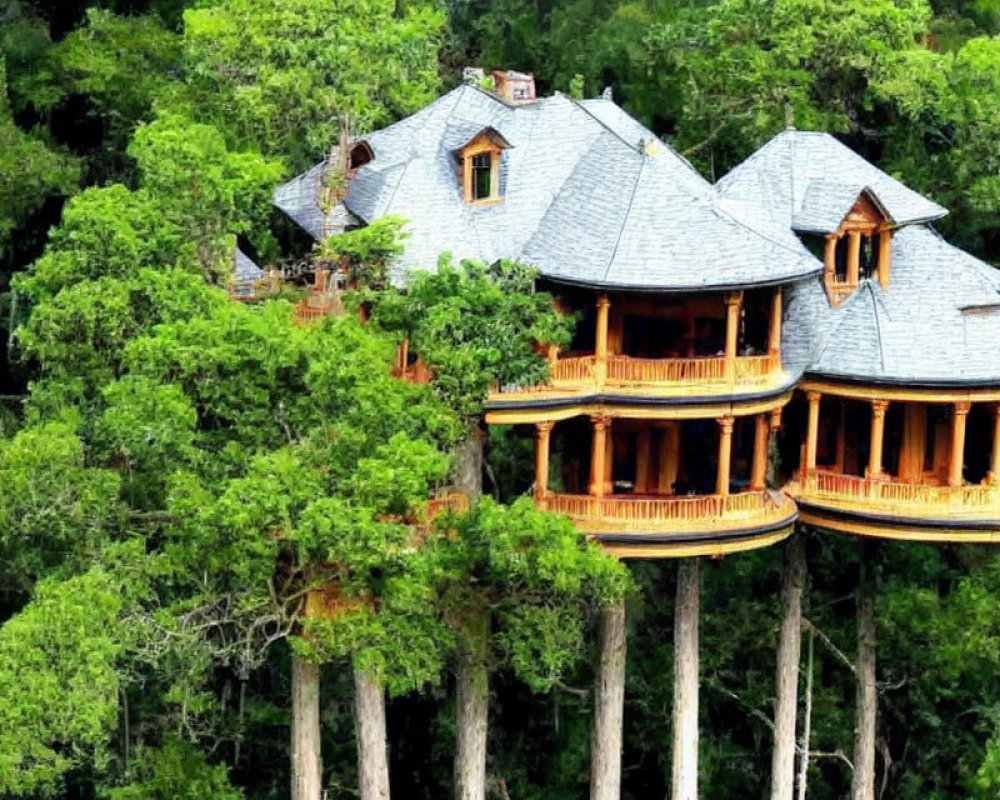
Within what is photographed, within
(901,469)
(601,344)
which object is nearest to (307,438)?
(601,344)

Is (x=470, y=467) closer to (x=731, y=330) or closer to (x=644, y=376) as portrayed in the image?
(x=644, y=376)

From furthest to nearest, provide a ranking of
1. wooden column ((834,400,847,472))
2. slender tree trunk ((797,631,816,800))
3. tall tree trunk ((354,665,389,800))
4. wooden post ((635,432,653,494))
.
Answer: slender tree trunk ((797,631,816,800)) < wooden column ((834,400,847,472)) < wooden post ((635,432,653,494)) < tall tree trunk ((354,665,389,800))

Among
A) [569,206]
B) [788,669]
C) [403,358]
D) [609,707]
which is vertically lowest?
[609,707]

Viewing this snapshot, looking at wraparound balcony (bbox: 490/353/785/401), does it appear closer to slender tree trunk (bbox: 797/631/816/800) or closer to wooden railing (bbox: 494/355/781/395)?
wooden railing (bbox: 494/355/781/395)

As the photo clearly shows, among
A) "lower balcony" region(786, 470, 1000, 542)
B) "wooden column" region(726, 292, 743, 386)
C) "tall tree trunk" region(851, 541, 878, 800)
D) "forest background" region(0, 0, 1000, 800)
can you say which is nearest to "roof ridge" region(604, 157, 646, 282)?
"wooden column" region(726, 292, 743, 386)

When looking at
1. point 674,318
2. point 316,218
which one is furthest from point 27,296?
point 674,318

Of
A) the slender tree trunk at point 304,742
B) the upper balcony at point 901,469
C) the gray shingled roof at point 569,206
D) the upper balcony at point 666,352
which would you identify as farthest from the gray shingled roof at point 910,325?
the slender tree trunk at point 304,742
